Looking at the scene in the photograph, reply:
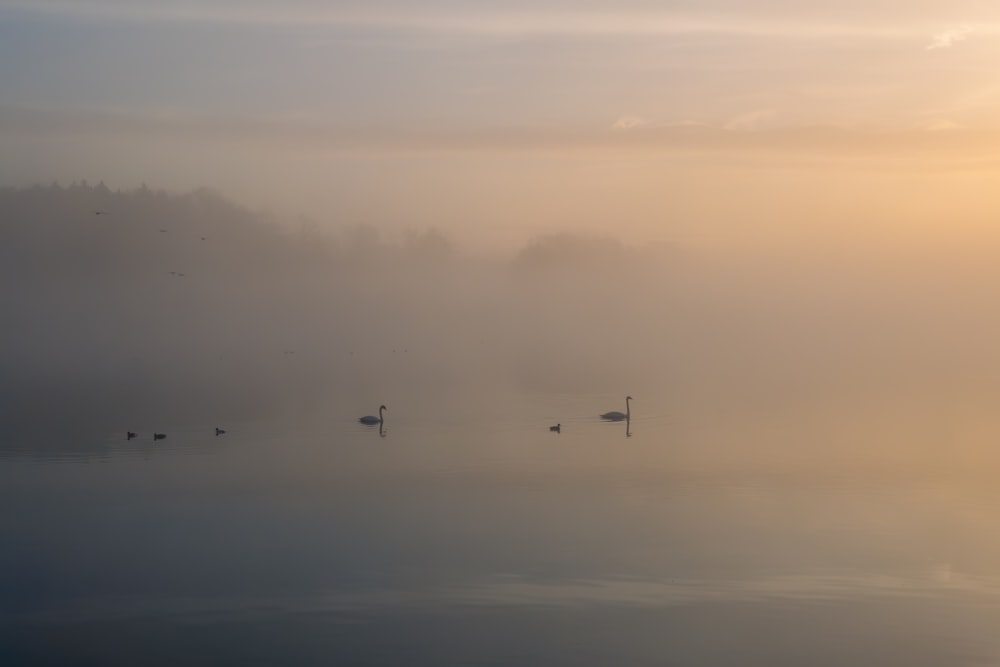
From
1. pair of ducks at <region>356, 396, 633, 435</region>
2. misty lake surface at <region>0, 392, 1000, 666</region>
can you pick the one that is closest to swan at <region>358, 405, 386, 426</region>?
pair of ducks at <region>356, 396, 633, 435</region>

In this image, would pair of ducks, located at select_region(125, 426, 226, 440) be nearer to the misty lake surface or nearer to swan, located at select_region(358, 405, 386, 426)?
the misty lake surface

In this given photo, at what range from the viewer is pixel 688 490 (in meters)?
21.9

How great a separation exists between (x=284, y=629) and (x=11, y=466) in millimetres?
13325

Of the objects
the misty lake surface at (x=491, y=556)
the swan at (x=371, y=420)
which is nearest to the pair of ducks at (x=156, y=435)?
the misty lake surface at (x=491, y=556)

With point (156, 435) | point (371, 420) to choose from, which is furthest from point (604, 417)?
point (156, 435)

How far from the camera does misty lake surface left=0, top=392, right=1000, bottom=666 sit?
13.2 metres

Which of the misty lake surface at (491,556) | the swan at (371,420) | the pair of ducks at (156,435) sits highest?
the swan at (371,420)

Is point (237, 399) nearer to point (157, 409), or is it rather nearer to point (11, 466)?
point (157, 409)

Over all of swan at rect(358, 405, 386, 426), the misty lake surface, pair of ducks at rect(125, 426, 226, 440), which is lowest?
the misty lake surface

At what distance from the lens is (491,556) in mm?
16781

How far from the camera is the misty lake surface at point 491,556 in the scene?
1316 centimetres

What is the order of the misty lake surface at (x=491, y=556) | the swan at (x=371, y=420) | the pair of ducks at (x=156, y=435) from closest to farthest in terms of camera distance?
the misty lake surface at (x=491, y=556) → the pair of ducks at (x=156, y=435) → the swan at (x=371, y=420)

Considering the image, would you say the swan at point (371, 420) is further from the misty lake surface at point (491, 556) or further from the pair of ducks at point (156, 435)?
the misty lake surface at point (491, 556)

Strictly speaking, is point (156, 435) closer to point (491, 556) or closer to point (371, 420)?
point (371, 420)
